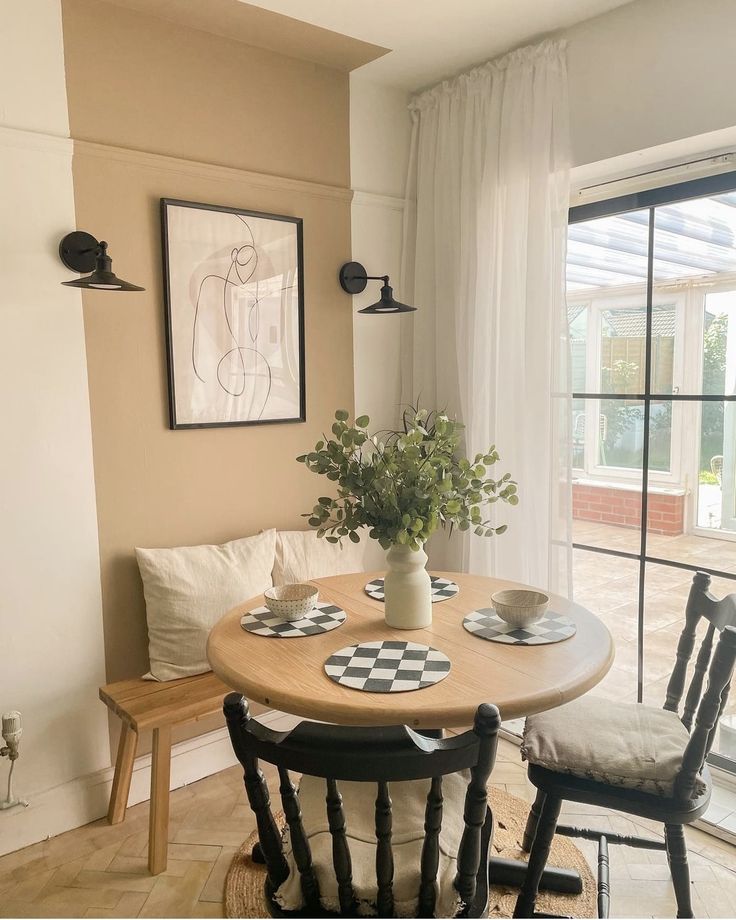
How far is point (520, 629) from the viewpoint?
1.96m

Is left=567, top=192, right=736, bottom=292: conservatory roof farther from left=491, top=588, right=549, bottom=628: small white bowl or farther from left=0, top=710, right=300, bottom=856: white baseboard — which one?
left=0, top=710, right=300, bottom=856: white baseboard

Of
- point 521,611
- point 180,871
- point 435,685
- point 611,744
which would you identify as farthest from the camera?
point 180,871

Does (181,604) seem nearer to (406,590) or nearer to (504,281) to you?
(406,590)

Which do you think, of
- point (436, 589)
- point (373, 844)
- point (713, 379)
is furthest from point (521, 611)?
point (713, 379)

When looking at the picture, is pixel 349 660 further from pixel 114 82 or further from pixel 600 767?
pixel 114 82

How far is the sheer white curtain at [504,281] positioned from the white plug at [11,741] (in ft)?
5.93

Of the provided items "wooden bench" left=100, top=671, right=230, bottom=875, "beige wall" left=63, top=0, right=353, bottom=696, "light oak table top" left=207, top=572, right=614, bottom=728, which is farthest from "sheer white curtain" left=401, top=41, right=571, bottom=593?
"wooden bench" left=100, top=671, right=230, bottom=875

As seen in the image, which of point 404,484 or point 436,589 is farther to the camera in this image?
point 436,589

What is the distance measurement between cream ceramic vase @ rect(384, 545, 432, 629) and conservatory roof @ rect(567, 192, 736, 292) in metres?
1.49

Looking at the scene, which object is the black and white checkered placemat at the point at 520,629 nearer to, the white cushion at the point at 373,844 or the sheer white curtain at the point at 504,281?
the white cushion at the point at 373,844

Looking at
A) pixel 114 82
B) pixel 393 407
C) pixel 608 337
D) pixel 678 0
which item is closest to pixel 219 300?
pixel 114 82

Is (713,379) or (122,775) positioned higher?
(713,379)

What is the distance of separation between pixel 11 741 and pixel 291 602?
1.06m

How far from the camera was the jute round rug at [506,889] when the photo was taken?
2.07 meters
